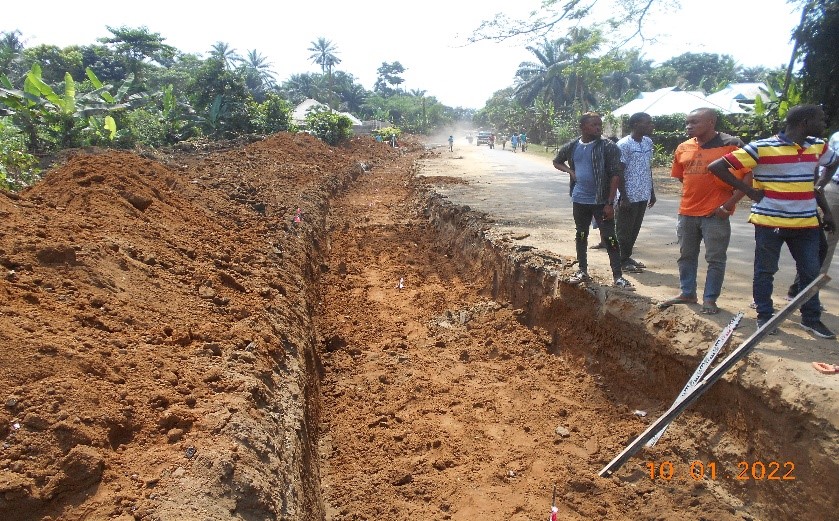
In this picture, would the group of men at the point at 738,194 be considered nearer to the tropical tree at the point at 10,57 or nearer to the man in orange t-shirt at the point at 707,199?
the man in orange t-shirt at the point at 707,199

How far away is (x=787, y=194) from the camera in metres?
3.67

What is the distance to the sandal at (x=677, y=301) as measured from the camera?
4414mm

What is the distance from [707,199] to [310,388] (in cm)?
358

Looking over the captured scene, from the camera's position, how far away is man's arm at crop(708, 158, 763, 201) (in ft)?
12.4

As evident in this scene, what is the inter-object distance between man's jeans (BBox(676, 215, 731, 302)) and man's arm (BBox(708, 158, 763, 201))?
0.98 feet

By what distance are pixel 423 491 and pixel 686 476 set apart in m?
1.84

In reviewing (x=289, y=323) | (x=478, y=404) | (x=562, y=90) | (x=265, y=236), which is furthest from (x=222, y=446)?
(x=562, y=90)

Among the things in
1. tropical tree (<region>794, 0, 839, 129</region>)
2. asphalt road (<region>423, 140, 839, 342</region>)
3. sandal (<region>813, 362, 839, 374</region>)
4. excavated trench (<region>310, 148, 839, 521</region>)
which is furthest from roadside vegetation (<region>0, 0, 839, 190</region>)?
sandal (<region>813, 362, 839, 374</region>)

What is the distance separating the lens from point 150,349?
Result: 3.38 meters

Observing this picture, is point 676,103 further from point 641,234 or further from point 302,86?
point 302,86

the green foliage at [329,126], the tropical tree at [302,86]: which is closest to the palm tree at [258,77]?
the tropical tree at [302,86]

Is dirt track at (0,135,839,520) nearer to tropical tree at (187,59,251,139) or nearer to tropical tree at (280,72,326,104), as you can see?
tropical tree at (187,59,251,139)

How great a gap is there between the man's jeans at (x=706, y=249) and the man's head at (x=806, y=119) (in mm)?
778

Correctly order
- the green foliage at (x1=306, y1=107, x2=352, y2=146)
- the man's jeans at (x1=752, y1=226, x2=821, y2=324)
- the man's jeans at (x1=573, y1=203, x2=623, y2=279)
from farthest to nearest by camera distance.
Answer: the green foliage at (x1=306, y1=107, x2=352, y2=146)
the man's jeans at (x1=573, y1=203, x2=623, y2=279)
the man's jeans at (x1=752, y1=226, x2=821, y2=324)
